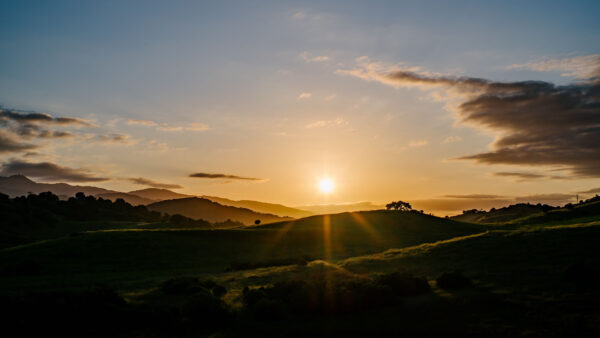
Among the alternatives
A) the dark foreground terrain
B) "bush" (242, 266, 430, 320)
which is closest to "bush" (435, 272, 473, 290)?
the dark foreground terrain

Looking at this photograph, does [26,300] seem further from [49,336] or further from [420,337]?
[420,337]

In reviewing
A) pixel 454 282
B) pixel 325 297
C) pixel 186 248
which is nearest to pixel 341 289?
pixel 325 297

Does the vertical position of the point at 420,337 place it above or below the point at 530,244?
below

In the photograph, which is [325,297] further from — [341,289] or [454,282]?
[454,282]

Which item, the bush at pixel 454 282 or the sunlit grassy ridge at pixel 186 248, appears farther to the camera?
the sunlit grassy ridge at pixel 186 248

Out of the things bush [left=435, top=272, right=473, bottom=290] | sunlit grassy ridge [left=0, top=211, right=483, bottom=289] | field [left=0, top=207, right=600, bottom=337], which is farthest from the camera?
sunlit grassy ridge [left=0, top=211, right=483, bottom=289]

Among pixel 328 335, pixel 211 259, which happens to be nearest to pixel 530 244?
pixel 328 335

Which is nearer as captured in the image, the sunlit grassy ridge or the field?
the field

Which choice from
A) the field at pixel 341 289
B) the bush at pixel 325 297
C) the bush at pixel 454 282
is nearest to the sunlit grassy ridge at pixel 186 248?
the field at pixel 341 289

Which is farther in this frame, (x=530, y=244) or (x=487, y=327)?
(x=530, y=244)

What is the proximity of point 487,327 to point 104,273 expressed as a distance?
164ft

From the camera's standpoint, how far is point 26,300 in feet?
85.7

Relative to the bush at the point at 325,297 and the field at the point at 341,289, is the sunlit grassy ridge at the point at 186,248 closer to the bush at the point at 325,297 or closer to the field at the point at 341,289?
the field at the point at 341,289

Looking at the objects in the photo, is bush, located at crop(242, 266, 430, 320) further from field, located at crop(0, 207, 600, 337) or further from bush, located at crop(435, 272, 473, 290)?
bush, located at crop(435, 272, 473, 290)
